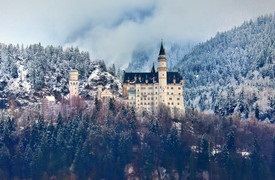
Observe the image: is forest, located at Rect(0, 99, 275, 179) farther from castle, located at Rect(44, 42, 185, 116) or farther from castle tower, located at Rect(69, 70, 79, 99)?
castle tower, located at Rect(69, 70, 79, 99)

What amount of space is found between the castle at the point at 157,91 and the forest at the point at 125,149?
3.02 metres

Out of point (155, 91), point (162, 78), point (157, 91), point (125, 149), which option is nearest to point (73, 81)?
point (155, 91)

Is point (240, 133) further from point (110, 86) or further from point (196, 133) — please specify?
point (110, 86)

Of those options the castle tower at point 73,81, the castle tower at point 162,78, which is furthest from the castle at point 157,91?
the castle tower at point 73,81

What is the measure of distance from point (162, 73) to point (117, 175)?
3008 cm

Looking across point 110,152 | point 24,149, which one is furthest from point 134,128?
point 24,149

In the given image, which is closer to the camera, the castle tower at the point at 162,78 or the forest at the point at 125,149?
the forest at the point at 125,149

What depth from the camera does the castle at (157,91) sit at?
597 ft

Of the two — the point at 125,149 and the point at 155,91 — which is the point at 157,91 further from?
the point at 125,149

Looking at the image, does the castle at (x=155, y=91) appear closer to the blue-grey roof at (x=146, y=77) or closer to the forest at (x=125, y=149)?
the blue-grey roof at (x=146, y=77)

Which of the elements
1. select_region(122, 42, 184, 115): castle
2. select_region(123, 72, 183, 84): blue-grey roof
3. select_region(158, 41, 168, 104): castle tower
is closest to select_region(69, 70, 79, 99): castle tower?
select_region(123, 72, 183, 84): blue-grey roof

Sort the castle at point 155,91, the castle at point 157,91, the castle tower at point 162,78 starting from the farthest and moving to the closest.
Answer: the castle at point 157,91 → the castle at point 155,91 → the castle tower at point 162,78

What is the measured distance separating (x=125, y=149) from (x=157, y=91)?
66.5ft

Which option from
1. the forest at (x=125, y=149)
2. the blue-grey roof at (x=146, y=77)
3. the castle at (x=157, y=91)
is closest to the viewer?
the forest at (x=125, y=149)
